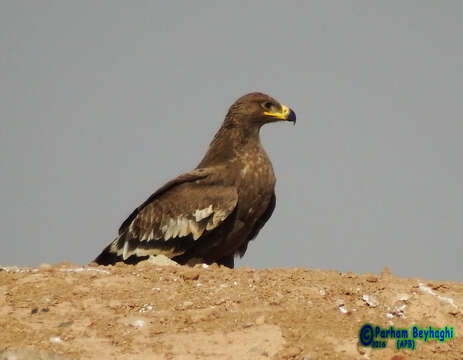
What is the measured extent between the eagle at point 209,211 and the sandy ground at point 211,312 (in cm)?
179

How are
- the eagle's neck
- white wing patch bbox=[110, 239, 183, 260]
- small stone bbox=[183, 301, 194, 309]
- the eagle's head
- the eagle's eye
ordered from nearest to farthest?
small stone bbox=[183, 301, 194, 309] < white wing patch bbox=[110, 239, 183, 260] < the eagle's neck < the eagle's head < the eagle's eye

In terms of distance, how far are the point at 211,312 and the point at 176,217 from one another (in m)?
3.49

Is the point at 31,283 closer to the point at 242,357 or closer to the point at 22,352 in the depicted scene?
the point at 22,352

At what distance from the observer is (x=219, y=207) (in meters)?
11.0

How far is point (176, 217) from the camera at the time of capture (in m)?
11.5

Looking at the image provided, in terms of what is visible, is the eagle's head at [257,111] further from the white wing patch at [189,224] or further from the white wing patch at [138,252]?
the white wing patch at [138,252]

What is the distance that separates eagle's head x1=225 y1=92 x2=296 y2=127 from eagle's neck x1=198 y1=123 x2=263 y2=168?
0.40 feet

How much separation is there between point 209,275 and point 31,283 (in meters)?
1.84

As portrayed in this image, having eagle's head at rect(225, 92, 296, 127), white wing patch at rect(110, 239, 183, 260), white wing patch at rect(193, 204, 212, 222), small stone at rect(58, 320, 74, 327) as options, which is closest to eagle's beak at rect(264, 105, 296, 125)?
eagle's head at rect(225, 92, 296, 127)

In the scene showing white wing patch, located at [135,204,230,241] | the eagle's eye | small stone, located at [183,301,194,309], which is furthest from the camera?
the eagle's eye

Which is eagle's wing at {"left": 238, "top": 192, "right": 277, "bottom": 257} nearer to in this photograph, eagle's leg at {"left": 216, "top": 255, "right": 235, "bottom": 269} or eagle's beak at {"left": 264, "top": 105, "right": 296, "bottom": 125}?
eagle's leg at {"left": 216, "top": 255, "right": 235, "bottom": 269}

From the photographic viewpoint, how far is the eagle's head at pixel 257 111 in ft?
40.7

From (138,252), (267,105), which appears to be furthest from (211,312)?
(267,105)

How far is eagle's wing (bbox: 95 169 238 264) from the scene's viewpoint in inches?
436
